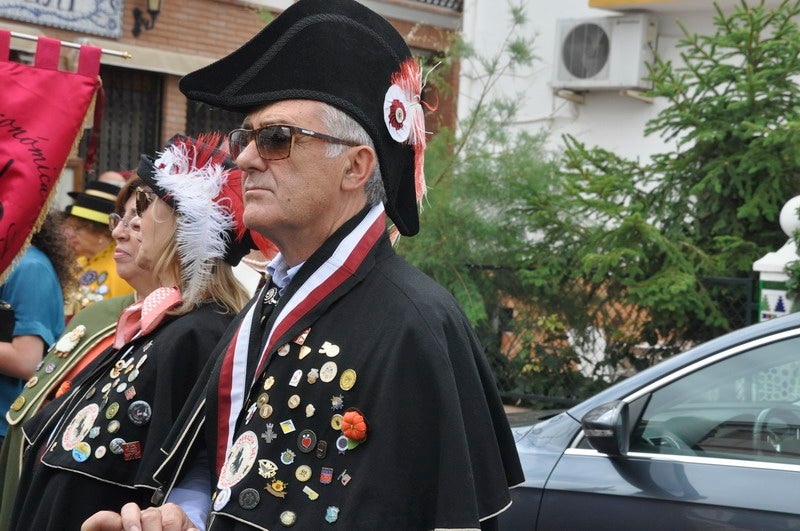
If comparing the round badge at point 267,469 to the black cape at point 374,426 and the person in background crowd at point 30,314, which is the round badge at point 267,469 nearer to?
the black cape at point 374,426

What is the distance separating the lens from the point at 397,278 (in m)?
2.17

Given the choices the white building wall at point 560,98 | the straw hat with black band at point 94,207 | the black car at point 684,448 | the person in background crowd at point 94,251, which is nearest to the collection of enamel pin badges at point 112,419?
the black car at point 684,448

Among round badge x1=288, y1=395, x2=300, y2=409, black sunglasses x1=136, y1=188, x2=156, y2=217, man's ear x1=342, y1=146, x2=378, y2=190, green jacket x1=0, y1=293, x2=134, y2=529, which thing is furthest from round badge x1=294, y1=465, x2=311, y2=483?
green jacket x1=0, y1=293, x2=134, y2=529

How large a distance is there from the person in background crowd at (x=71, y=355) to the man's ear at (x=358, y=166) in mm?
1392

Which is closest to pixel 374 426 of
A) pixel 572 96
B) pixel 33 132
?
pixel 33 132

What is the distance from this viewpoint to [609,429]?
3623mm

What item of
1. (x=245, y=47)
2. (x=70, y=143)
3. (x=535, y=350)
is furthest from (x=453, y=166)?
(x=245, y=47)

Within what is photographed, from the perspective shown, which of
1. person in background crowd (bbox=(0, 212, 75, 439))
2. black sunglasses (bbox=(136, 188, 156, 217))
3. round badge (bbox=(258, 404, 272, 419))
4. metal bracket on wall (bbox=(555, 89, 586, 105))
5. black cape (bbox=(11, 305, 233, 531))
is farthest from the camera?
metal bracket on wall (bbox=(555, 89, 586, 105))

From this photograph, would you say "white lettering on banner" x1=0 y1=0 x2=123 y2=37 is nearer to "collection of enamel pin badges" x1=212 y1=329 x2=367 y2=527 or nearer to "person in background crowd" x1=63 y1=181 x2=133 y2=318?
"person in background crowd" x1=63 y1=181 x2=133 y2=318

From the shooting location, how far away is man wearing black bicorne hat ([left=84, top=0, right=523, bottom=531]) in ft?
6.54

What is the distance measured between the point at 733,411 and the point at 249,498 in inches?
85.8

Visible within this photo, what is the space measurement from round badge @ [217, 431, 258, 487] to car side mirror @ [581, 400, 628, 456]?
180 cm

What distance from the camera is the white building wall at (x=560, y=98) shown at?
15023mm

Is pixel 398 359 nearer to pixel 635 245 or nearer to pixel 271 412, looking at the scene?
pixel 271 412
